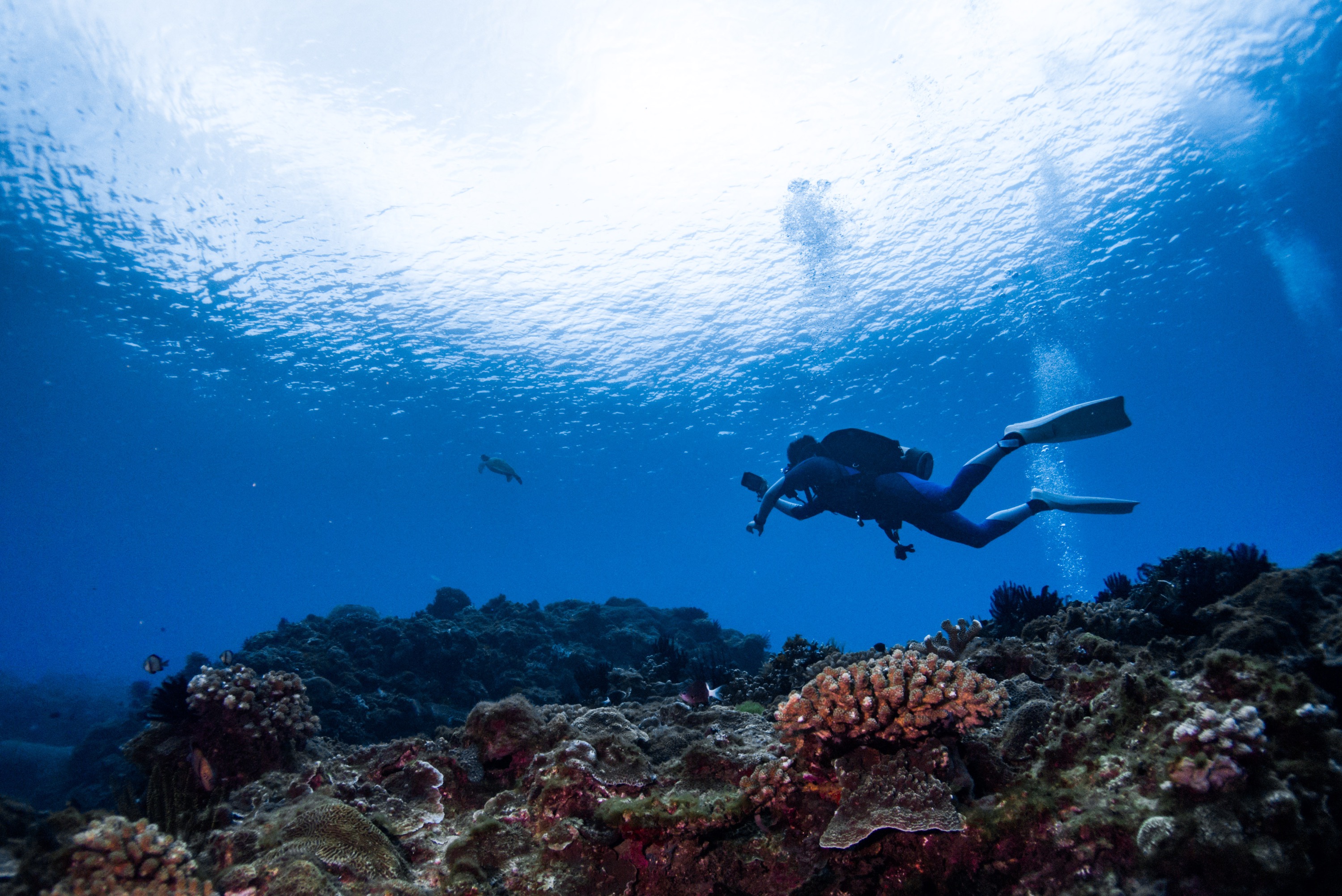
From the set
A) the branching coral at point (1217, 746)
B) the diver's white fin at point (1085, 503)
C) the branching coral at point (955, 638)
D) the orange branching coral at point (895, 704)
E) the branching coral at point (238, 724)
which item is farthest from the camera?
the diver's white fin at point (1085, 503)

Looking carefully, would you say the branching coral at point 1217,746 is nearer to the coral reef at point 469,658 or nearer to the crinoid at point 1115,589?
the coral reef at point 469,658

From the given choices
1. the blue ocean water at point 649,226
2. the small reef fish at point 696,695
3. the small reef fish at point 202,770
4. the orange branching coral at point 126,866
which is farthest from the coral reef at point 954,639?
the blue ocean water at point 649,226

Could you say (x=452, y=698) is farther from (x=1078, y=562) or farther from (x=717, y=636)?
(x=1078, y=562)

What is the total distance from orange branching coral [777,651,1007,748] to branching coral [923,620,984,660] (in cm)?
291

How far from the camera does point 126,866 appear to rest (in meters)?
2.76

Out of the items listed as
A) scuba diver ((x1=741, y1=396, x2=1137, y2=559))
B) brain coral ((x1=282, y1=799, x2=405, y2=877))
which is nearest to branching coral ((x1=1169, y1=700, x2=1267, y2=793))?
brain coral ((x1=282, y1=799, x2=405, y2=877))

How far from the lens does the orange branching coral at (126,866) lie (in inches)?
106

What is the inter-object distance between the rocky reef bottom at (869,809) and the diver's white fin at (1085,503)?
6.02 m

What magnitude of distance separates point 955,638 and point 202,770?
848 cm

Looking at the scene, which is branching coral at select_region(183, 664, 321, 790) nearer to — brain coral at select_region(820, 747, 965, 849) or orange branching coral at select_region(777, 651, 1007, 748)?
orange branching coral at select_region(777, 651, 1007, 748)

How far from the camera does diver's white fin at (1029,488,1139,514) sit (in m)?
10.2

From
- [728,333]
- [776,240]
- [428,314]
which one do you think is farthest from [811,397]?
[428,314]

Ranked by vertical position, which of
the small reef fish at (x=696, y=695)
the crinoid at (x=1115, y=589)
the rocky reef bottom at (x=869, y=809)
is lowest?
the rocky reef bottom at (x=869, y=809)

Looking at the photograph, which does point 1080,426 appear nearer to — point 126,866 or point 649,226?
point 126,866
